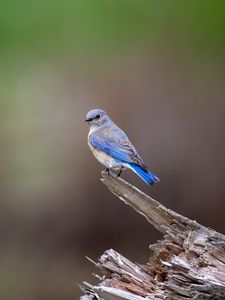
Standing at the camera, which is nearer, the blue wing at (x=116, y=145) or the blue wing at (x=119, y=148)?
the blue wing at (x=119, y=148)

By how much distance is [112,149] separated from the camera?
9.45m

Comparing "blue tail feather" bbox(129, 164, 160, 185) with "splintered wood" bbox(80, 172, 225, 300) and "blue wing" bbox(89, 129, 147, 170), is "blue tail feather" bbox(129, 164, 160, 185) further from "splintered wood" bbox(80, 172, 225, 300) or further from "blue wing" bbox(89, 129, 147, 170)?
"splintered wood" bbox(80, 172, 225, 300)

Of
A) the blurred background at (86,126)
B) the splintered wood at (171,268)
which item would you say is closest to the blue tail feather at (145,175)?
the splintered wood at (171,268)

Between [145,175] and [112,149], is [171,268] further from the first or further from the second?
[112,149]

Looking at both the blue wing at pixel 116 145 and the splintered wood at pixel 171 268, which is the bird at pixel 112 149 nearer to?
the blue wing at pixel 116 145

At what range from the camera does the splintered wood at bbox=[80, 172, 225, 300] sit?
7.09 metres

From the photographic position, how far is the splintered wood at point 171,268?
709cm

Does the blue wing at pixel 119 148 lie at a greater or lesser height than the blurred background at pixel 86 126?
lesser

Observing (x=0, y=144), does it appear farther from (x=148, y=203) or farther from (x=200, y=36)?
(x=148, y=203)

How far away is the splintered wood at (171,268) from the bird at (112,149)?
1123 mm

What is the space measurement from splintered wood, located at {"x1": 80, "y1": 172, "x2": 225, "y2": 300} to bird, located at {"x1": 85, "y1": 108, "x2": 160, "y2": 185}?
3.69 ft

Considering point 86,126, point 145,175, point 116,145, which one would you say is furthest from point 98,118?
point 86,126

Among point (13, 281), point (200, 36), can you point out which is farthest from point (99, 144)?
point (200, 36)

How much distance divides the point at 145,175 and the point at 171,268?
69.6 inches
